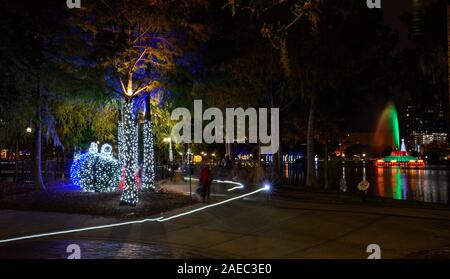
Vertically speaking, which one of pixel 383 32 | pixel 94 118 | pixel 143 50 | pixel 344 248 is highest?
pixel 383 32

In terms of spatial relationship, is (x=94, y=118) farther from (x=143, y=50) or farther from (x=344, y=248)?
(x=344, y=248)

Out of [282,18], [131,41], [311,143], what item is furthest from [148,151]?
[311,143]

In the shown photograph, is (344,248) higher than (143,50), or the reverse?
(143,50)

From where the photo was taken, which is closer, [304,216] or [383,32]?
[304,216]

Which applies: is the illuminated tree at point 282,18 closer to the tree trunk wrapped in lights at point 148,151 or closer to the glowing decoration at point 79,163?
the tree trunk wrapped in lights at point 148,151

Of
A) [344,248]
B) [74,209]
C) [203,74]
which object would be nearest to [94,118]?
[203,74]

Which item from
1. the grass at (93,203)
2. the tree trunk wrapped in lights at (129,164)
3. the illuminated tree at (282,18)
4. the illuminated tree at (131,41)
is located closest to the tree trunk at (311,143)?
the illuminated tree at (282,18)

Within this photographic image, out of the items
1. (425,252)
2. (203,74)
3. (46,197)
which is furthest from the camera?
(203,74)

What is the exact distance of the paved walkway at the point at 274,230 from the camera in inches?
412

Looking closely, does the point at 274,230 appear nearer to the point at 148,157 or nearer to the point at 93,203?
the point at 93,203

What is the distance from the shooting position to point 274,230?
12539 mm

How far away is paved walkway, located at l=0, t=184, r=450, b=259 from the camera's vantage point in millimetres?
10461

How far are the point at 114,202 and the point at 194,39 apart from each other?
6997mm

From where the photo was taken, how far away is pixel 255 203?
1719 cm
